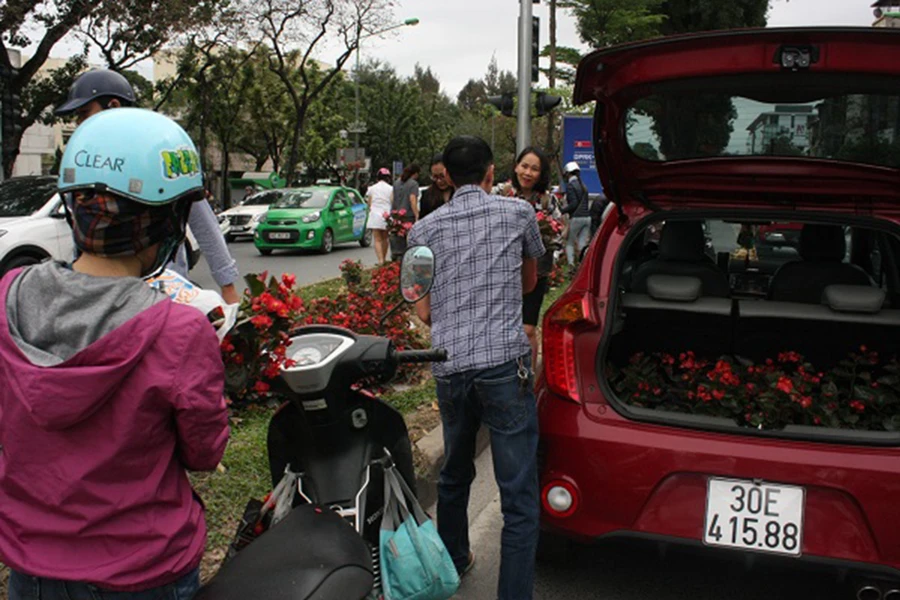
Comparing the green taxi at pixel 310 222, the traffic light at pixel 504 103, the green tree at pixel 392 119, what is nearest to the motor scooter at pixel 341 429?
the traffic light at pixel 504 103

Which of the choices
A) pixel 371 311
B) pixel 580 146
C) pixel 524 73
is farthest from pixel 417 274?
pixel 580 146

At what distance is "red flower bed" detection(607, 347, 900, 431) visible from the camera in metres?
3.26

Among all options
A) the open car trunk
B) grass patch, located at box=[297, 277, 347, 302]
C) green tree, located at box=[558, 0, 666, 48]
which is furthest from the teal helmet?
green tree, located at box=[558, 0, 666, 48]

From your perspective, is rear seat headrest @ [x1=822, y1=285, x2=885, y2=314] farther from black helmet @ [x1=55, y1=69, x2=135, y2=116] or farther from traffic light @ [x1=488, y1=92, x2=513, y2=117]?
traffic light @ [x1=488, y1=92, x2=513, y2=117]

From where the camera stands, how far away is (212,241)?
330 centimetres

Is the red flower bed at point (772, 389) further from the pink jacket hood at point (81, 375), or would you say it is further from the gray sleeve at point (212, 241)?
the pink jacket hood at point (81, 375)

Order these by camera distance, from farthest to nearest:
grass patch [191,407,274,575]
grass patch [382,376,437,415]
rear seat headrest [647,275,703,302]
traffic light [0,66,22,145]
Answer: traffic light [0,66,22,145] → grass patch [382,376,437,415] → rear seat headrest [647,275,703,302] → grass patch [191,407,274,575]

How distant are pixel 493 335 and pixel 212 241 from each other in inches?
46.0

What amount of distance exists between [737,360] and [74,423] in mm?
3150

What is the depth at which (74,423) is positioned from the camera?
149cm

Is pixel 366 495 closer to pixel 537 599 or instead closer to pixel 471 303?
pixel 471 303

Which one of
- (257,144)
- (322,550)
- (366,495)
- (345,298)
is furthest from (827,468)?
(257,144)

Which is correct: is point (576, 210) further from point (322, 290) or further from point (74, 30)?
point (74, 30)

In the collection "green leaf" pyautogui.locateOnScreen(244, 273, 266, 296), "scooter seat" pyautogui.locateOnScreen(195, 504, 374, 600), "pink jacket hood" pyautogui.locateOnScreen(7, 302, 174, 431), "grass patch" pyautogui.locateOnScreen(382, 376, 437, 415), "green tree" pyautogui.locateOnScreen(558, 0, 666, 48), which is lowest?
"grass patch" pyautogui.locateOnScreen(382, 376, 437, 415)
